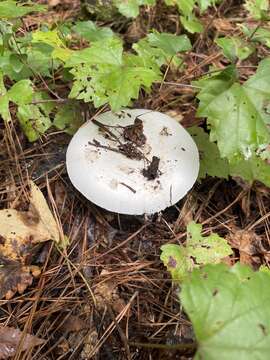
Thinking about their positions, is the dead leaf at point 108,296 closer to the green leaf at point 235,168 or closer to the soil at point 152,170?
the soil at point 152,170

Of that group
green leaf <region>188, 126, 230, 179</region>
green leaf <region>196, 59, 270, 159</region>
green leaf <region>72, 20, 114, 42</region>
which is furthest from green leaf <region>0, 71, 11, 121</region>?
green leaf <region>188, 126, 230, 179</region>

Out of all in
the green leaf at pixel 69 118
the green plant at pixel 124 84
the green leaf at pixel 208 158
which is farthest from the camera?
the green leaf at pixel 69 118

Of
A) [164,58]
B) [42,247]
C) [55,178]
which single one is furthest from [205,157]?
[42,247]

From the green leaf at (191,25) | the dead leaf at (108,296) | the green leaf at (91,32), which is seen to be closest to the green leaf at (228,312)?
the dead leaf at (108,296)

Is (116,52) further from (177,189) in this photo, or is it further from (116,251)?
(116,251)

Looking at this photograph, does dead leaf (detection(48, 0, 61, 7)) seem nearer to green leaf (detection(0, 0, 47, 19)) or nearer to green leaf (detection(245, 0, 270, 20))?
green leaf (detection(0, 0, 47, 19))

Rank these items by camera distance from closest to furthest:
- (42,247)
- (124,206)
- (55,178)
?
1. (124,206)
2. (42,247)
3. (55,178)

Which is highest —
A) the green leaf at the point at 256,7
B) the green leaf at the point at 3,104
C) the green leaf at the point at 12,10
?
the green leaf at the point at 12,10

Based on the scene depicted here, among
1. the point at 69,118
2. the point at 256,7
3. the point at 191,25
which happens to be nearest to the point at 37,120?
the point at 69,118
